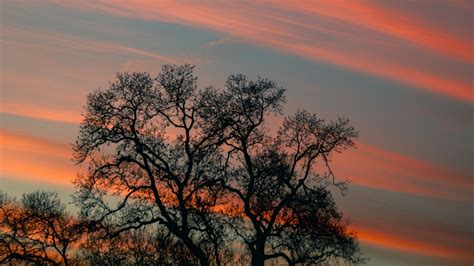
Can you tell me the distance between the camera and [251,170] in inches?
1957

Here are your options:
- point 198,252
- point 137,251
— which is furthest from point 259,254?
point 137,251

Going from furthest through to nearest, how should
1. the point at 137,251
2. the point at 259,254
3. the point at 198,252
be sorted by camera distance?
the point at 137,251 < the point at 259,254 < the point at 198,252

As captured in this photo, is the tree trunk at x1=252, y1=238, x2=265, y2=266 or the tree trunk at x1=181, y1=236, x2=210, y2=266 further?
the tree trunk at x1=252, y1=238, x2=265, y2=266

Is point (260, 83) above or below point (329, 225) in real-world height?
above

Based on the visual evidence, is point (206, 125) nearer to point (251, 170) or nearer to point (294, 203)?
point (251, 170)

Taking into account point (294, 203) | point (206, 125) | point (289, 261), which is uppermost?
point (206, 125)

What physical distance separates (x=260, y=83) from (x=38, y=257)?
20.3 meters

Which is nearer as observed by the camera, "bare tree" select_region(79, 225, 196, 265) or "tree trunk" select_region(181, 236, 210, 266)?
"tree trunk" select_region(181, 236, 210, 266)

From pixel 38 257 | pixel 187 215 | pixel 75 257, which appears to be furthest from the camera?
pixel 75 257

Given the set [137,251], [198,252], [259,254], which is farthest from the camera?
[137,251]

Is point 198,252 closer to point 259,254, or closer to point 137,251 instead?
point 259,254

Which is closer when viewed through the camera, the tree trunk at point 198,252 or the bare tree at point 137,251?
the tree trunk at point 198,252

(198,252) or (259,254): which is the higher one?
(259,254)

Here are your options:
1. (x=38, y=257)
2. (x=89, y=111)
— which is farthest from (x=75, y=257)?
(x=89, y=111)
